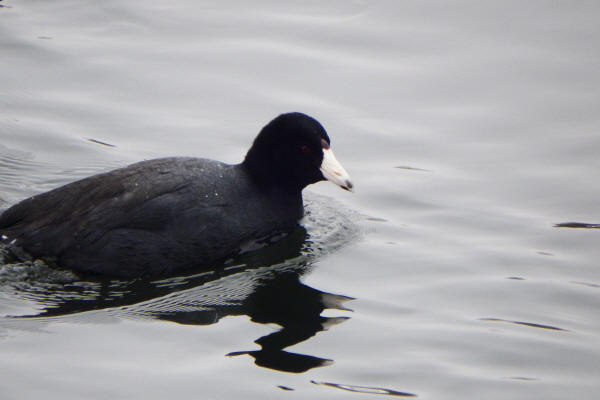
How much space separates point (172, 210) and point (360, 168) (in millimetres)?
2465

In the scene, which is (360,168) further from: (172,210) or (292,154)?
(172,210)

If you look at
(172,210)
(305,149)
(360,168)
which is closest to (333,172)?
(305,149)

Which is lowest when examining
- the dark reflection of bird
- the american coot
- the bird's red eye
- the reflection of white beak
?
the dark reflection of bird

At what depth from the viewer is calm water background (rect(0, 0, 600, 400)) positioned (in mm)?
5797

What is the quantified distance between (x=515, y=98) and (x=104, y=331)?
5582 mm

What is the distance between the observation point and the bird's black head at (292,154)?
754cm

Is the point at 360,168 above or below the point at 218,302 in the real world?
above

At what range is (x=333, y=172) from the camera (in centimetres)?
754

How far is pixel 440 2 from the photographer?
12398 millimetres

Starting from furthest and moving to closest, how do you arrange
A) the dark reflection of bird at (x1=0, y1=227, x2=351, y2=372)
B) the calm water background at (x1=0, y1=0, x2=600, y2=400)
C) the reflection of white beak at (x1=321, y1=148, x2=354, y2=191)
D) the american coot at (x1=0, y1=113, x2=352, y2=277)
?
the reflection of white beak at (x1=321, y1=148, x2=354, y2=191)
the american coot at (x1=0, y1=113, x2=352, y2=277)
the dark reflection of bird at (x1=0, y1=227, x2=351, y2=372)
the calm water background at (x1=0, y1=0, x2=600, y2=400)

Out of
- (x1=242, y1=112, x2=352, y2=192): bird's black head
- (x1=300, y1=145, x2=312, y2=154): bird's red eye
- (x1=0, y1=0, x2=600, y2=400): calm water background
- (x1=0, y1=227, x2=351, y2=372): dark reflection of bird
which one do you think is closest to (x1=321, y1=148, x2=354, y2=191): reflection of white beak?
(x1=242, y1=112, x2=352, y2=192): bird's black head

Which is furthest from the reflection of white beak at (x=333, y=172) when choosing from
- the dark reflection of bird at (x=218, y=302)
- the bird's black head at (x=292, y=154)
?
the dark reflection of bird at (x=218, y=302)

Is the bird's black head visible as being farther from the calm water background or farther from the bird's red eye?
the calm water background

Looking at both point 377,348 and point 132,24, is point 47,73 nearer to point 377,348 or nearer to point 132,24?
point 132,24
